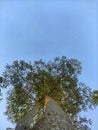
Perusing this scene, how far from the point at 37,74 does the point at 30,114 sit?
24.4ft

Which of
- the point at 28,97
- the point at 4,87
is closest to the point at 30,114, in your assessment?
the point at 28,97

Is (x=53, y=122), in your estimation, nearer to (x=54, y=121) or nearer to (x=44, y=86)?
(x=54, y=121)

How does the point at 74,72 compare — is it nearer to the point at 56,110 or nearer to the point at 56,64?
the point at 56,64

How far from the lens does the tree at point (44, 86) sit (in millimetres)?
26344

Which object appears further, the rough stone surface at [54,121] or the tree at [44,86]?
the tree at [44,86]

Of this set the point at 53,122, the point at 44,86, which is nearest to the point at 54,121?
the point at 53,122

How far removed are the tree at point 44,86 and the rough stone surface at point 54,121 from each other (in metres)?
6.64

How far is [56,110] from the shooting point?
1892 centimetres

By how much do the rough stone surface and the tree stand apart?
6.64 metres

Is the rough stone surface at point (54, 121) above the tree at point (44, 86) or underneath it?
underneath

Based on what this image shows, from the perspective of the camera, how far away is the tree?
26.3 meters

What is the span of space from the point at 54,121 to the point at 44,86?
Result: 28.1 feet

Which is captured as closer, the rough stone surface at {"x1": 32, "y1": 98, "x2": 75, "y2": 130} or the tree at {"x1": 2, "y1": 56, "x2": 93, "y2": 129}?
the rough stone surface at {"x1": 32, "y1": 98, "x2": 75, "y2": 130}

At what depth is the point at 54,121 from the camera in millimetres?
17438
